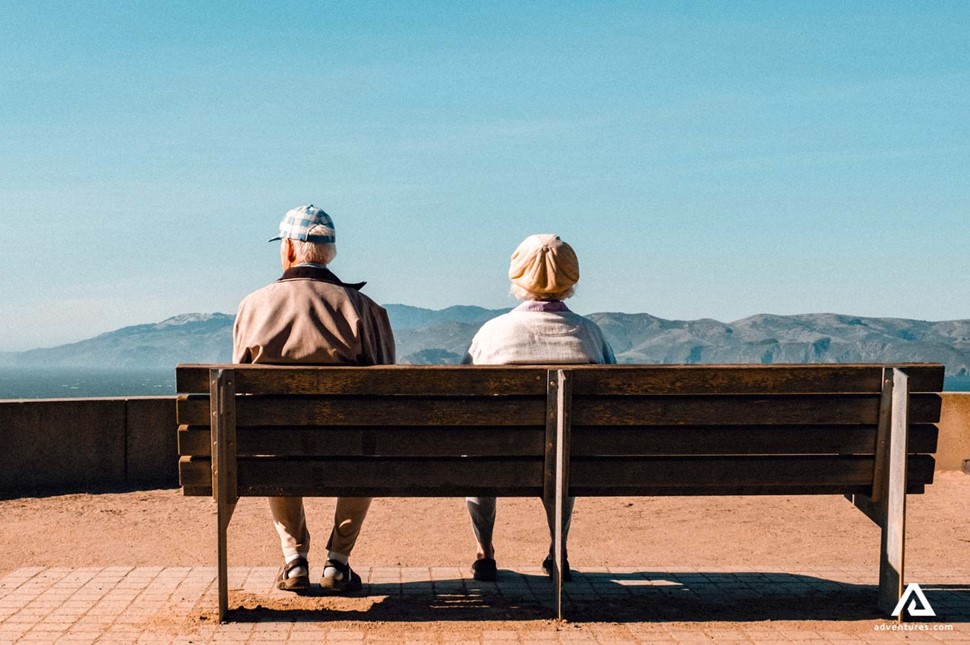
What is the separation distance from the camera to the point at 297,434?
14.4 ft

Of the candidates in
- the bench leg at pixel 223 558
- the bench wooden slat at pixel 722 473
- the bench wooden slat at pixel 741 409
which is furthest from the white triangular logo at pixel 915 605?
the bench leg at pixel 223 558

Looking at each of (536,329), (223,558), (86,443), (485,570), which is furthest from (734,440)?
(86,443)

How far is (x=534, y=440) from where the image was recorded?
4.47m

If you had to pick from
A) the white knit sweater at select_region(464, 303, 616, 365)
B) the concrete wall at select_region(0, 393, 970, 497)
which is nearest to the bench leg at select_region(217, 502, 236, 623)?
the white knit sweater at select_region(464, 303, 616, 365)

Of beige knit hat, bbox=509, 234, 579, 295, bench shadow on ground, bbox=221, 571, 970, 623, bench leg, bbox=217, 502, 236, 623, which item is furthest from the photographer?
beige knit hat, bbox=509, 234, 579, 295

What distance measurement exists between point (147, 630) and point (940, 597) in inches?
141

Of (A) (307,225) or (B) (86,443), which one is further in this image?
(B) (86,443)

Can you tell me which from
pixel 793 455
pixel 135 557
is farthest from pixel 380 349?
pixel 135 557

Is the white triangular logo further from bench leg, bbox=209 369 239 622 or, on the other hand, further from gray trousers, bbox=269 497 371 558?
bench leg, bbox=209 369 239 622

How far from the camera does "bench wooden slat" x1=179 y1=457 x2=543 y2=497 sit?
4422 millimetres

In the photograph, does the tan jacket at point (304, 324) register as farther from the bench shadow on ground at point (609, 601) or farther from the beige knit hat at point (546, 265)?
the bench shadow on ground at point (609, 601)

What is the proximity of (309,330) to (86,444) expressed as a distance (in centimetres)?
468

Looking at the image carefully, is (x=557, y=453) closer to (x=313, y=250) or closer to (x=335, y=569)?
(x=335, y=569)

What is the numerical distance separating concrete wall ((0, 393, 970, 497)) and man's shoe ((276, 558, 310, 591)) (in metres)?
4.28
